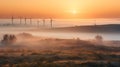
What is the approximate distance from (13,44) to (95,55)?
1722 inches

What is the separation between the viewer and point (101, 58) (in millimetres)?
64000

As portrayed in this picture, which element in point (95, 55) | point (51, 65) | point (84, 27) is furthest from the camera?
point (84, 27)

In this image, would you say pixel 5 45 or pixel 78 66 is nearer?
pixel 78 66

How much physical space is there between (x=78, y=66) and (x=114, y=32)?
103 m

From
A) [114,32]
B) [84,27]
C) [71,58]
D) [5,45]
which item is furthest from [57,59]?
[84,27]

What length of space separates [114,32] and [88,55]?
290 feet

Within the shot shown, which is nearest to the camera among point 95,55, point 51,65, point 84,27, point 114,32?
point 51,65

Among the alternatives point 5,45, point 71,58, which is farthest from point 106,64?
point 5,45

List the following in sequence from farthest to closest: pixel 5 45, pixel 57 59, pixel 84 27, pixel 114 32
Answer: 1. pixel 84 27
2. pixel 114 32
3. pixel 5 45
4. pixel 57 59

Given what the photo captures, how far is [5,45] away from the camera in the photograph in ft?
348

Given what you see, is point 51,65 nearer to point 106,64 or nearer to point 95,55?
point 106,64

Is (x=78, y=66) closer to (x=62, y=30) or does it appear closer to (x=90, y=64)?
(x=90, y=64)

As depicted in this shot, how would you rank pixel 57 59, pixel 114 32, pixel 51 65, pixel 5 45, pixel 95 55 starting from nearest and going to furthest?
pixel 51 65
pixel 57 59
pixel 95 55
pixel 5 45
pixel 114 32

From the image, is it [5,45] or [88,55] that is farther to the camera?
[5,45]
